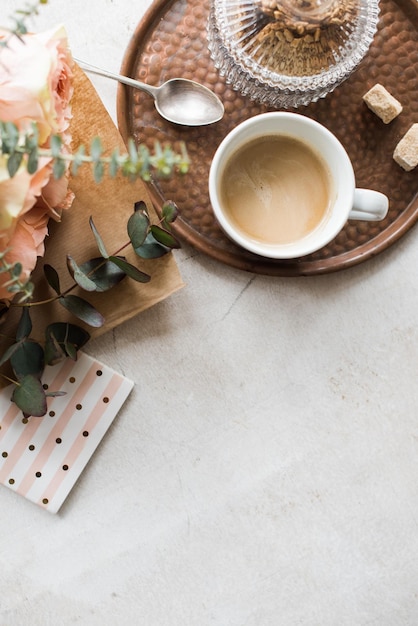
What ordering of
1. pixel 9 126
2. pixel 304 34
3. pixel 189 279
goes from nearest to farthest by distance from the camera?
1. pixel 9 126
2. pixel 304 34
3. pixel 189 279

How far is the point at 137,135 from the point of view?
2.28 feet

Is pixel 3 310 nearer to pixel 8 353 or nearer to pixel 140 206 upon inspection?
pixel 8 353

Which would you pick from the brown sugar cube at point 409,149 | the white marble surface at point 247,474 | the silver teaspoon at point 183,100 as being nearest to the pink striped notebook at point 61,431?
the white marble surface at point 247,474

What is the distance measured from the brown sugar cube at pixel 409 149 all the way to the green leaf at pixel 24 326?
417mm

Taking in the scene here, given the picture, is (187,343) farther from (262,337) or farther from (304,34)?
(304,34)

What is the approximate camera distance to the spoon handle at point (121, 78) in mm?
667

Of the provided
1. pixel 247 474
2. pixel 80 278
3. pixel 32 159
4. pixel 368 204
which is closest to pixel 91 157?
pixel 32 159

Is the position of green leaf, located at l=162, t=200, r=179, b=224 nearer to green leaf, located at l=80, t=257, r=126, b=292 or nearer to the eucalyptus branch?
green leaf, located at l=80, t=257, r=126, b=292

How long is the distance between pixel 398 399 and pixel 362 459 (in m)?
0.08

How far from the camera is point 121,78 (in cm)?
67

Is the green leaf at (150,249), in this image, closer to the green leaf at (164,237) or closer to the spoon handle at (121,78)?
the green leaf at (164,237)

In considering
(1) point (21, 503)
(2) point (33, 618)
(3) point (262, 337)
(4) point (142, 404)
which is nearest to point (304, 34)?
(3) point (262, 337)

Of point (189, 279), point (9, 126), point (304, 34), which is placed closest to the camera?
point (9, 126)

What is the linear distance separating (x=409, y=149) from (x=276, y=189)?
0.48 feet
